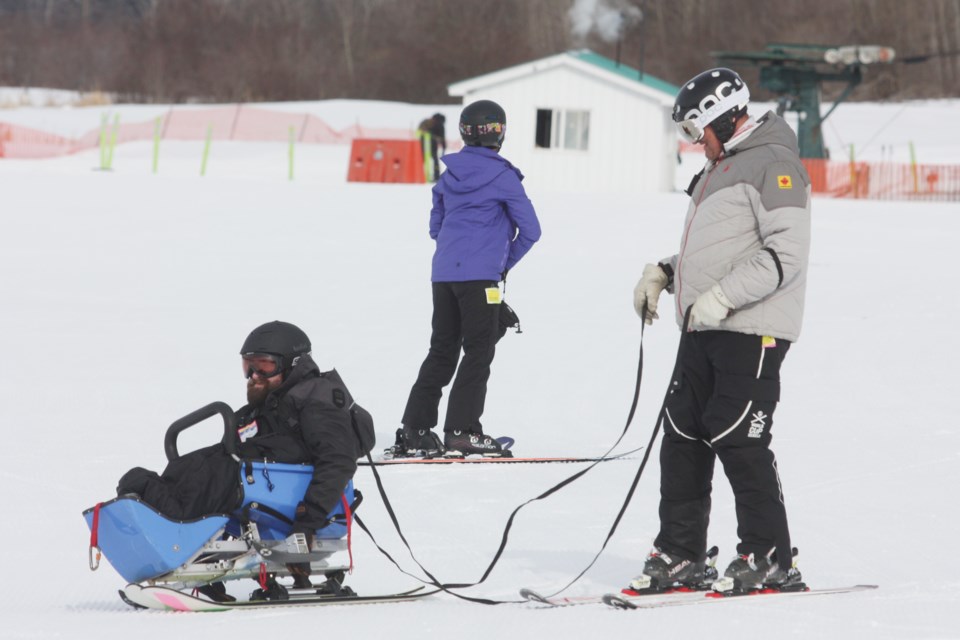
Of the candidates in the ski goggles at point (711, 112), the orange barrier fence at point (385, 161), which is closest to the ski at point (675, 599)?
the ski goggles at point (711, 112)

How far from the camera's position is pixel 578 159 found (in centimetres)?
2881

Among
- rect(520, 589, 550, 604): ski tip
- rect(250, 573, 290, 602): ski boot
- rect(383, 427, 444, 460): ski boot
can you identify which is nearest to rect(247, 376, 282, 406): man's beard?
rect(250, 573, 290, 602): ski boot

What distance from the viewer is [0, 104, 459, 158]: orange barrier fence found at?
40.4 m

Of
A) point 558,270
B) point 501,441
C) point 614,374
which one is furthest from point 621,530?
point 558,270

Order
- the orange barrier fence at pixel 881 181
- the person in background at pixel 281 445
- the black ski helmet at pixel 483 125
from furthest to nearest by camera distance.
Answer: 1. the orange barrier fence at pixel 881 181
2. the black ski helmet at pixel 483 125
3. the person in background at pixel 281 445

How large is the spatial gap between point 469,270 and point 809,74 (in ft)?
91.3

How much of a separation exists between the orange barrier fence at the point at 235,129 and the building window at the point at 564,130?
30.6 ft

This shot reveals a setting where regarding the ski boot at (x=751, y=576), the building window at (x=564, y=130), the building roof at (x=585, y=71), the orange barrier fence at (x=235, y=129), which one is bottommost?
the ski boot at (x=751, y=576)

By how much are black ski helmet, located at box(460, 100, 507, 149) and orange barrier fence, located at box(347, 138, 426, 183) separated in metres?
20.8

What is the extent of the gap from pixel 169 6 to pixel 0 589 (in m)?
63.8

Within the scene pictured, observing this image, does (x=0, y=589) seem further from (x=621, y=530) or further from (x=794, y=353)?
(x=794, y=353)

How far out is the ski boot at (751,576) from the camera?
4355 millimetres

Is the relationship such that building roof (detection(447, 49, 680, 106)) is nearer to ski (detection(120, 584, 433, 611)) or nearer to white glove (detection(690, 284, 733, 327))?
Result: white glove (detection(690, 284, 733, 327))

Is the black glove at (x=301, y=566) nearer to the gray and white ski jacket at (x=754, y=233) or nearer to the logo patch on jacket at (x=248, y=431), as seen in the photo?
the logo patch on jacket at (x=248, y=431)
